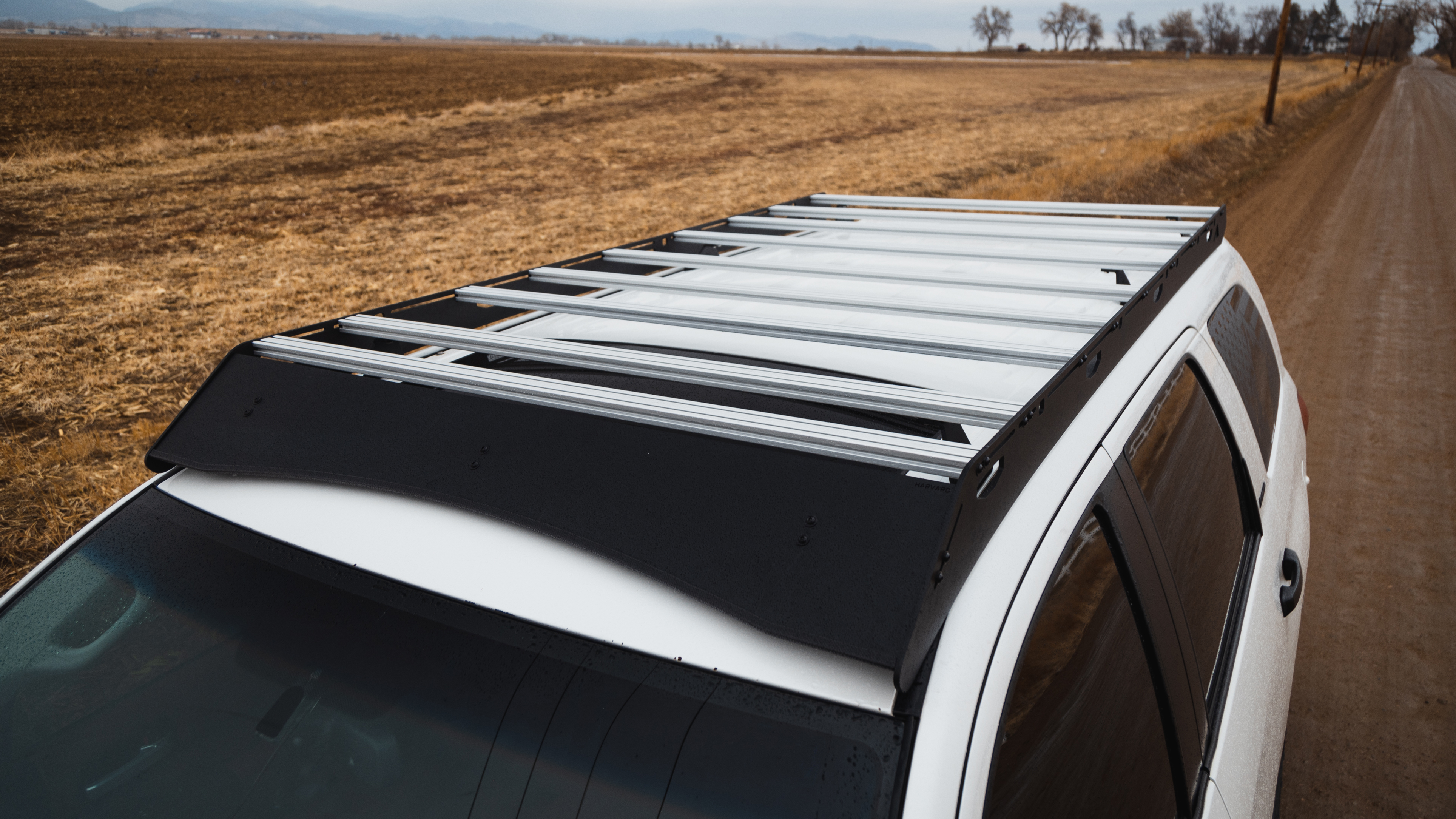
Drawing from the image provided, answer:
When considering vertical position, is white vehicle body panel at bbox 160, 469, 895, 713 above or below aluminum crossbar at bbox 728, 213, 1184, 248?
below

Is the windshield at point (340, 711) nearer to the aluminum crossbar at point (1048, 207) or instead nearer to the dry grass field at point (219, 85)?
the aluminum crossbar at point (1048, 207)

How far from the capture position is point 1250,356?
266cm

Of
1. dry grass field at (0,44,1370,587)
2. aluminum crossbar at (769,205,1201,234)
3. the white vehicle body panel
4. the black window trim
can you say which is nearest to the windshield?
the white vehicle body panel

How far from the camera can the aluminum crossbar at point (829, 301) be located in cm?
188

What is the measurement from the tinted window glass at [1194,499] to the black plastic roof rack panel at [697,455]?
0.61 ft

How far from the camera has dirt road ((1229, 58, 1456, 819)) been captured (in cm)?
304

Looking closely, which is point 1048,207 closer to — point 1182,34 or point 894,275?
point 894,275

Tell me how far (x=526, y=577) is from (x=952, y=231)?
2.44m

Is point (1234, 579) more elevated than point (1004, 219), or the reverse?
point (1004, 219)

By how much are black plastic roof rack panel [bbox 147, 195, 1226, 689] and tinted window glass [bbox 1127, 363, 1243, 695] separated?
0.19m

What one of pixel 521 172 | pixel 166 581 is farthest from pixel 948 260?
pixel 521 172

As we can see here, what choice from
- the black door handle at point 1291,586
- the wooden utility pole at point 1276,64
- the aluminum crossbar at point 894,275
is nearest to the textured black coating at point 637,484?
the aluminum crossbar at point 894,275

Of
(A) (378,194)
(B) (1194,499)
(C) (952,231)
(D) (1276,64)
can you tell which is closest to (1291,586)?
(B) (1194,499)

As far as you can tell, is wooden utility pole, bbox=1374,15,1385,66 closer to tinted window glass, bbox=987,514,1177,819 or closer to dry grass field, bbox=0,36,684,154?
dry grass field, bbox=0,36,684,154
